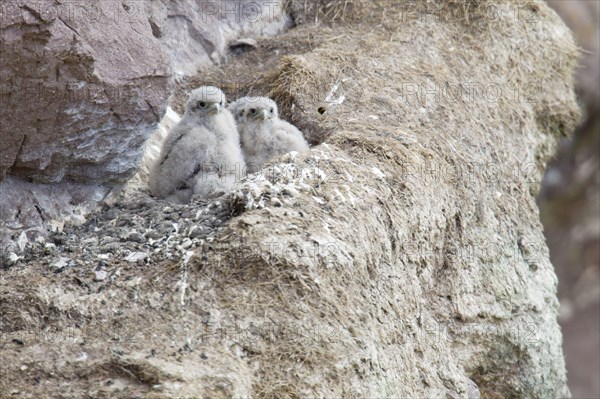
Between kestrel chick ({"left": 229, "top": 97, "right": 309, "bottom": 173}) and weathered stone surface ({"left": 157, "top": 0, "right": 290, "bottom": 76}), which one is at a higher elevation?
kestrel chick ({"left": 229, "top": 97, "right": 309, "bottom": 173})

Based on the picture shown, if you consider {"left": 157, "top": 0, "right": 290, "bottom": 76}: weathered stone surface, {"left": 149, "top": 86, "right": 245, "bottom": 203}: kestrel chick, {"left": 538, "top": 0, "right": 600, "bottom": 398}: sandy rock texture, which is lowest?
{"left": 538, "top": 0, "right": 600, "bottom": 398}: sandy rock texture

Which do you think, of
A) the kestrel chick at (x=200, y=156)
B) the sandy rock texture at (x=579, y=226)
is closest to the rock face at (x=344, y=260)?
the kestrel chick at (x=200, y=156)

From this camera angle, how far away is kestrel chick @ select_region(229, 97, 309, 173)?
7698 mm

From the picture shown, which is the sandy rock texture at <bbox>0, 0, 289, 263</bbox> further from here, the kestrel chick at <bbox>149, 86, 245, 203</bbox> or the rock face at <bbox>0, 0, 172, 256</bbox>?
the kestrel chick at <bbox>149, 86, 245, 203</bbox>

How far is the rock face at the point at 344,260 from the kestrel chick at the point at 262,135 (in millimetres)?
389

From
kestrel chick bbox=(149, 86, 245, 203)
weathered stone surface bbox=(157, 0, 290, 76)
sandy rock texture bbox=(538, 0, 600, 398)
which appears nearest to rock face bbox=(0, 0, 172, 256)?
kestrel chick bbox=(149, 86, 245, 203)

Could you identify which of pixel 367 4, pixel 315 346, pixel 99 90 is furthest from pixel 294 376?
pixel 367 4

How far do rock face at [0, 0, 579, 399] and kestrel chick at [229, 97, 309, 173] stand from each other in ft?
1.28

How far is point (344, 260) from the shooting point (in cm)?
612

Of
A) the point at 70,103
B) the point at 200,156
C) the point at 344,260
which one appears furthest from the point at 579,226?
the point at 70,103

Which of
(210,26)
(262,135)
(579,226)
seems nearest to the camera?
(262,135)

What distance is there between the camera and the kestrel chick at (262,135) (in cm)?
770

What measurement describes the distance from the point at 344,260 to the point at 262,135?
192 centimetres

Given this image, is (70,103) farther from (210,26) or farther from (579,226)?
(579,226)
